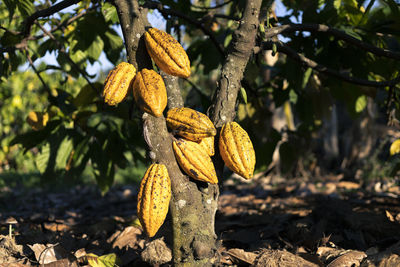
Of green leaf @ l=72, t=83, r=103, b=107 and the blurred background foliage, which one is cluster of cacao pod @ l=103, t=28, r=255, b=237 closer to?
the blurred background foliage

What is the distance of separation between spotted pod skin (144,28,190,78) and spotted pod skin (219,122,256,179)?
26cm

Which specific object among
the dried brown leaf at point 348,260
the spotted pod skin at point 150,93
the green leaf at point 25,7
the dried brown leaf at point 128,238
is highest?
the green leaf at point 25,7

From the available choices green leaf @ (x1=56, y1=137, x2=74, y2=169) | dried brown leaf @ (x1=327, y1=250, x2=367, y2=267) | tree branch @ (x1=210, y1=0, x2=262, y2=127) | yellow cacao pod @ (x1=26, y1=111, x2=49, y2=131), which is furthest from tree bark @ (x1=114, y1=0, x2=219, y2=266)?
yellow cacao pod @ (x1=26, y1=111, x2=49, y2=131)

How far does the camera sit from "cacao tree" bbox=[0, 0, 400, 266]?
133 centimetres

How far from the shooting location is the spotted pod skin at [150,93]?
119 centimetres

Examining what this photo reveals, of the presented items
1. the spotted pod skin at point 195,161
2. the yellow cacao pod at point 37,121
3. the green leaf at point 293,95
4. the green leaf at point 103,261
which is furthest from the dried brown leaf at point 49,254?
the green leaf at point 293,95

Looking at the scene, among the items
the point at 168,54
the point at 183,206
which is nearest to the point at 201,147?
the point at 183,206

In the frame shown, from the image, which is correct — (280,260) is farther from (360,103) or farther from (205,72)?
(205,72)

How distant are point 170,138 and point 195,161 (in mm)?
126

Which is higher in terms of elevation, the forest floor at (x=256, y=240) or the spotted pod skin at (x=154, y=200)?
the spotted pod skin at (x=154, y=200)

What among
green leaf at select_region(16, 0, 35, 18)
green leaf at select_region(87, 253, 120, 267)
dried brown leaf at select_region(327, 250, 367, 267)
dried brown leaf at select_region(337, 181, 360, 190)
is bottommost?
dried brown leaf at select_region(337, 181, 360, 190)

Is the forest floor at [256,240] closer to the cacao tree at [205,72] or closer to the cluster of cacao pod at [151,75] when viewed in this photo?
the cacao tree at [205,72]

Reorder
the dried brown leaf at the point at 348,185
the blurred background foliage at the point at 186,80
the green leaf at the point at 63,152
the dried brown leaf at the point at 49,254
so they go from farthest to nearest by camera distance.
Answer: the dried brown leaf at the point at 348,185 → the green leaf at the point at 63,152 → the blurred background foliage at the point at 186,80 → the dried brown leaf at the point at 49,254

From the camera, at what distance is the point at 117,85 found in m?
1.27
